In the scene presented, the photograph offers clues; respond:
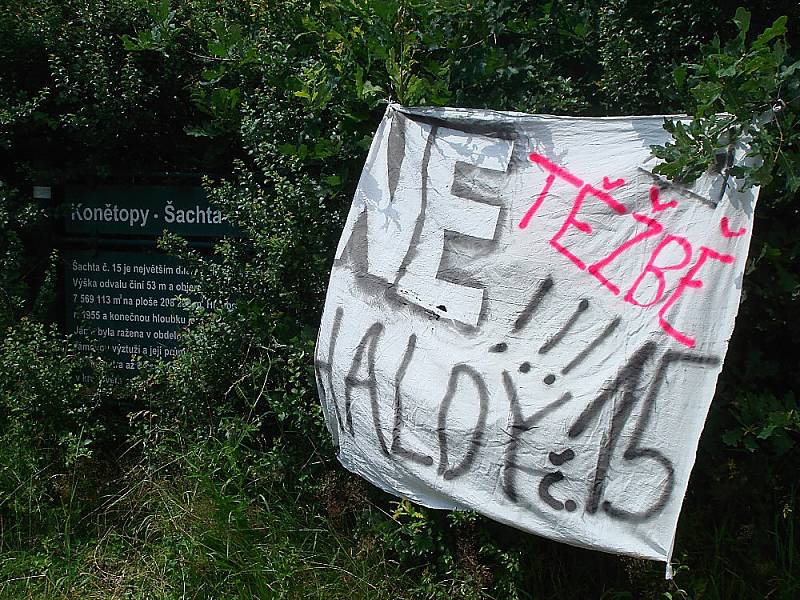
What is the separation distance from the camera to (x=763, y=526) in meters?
3.11

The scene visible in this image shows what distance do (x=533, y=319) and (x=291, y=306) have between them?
1.21m

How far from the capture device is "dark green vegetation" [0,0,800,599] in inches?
120

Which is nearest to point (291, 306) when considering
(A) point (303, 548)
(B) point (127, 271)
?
(A) point (303, 548)

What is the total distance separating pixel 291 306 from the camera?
12.3 ft

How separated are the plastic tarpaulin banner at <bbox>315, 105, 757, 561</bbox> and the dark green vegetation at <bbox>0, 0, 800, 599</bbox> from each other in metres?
0.21

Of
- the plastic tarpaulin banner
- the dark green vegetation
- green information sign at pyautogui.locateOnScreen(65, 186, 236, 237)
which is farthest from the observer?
green information sign at pyautogui.locateOnScreen(65, 186, 236, 237)

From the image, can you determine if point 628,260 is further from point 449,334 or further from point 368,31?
point 368,31

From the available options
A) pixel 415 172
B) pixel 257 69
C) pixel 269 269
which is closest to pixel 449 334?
pixel 415 172

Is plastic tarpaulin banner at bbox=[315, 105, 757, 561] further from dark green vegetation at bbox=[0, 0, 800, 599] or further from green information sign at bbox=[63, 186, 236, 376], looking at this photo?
green information sign at bbox=[63, 186, 236, 376]

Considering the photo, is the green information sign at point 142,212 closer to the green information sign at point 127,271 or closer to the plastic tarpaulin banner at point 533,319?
the green information sign at point 127,271

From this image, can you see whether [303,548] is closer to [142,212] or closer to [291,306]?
[291,306]

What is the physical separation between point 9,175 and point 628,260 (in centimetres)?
343

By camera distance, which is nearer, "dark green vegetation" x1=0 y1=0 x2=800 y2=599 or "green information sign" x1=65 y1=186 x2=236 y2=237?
"dark green vegetation" x1=0 y1=0 x2=800 y2=599

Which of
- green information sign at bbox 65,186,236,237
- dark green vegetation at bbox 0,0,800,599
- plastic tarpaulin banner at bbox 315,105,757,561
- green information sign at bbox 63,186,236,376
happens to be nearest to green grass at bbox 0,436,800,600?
dark green vegetation at bbox 0,0,800,599
